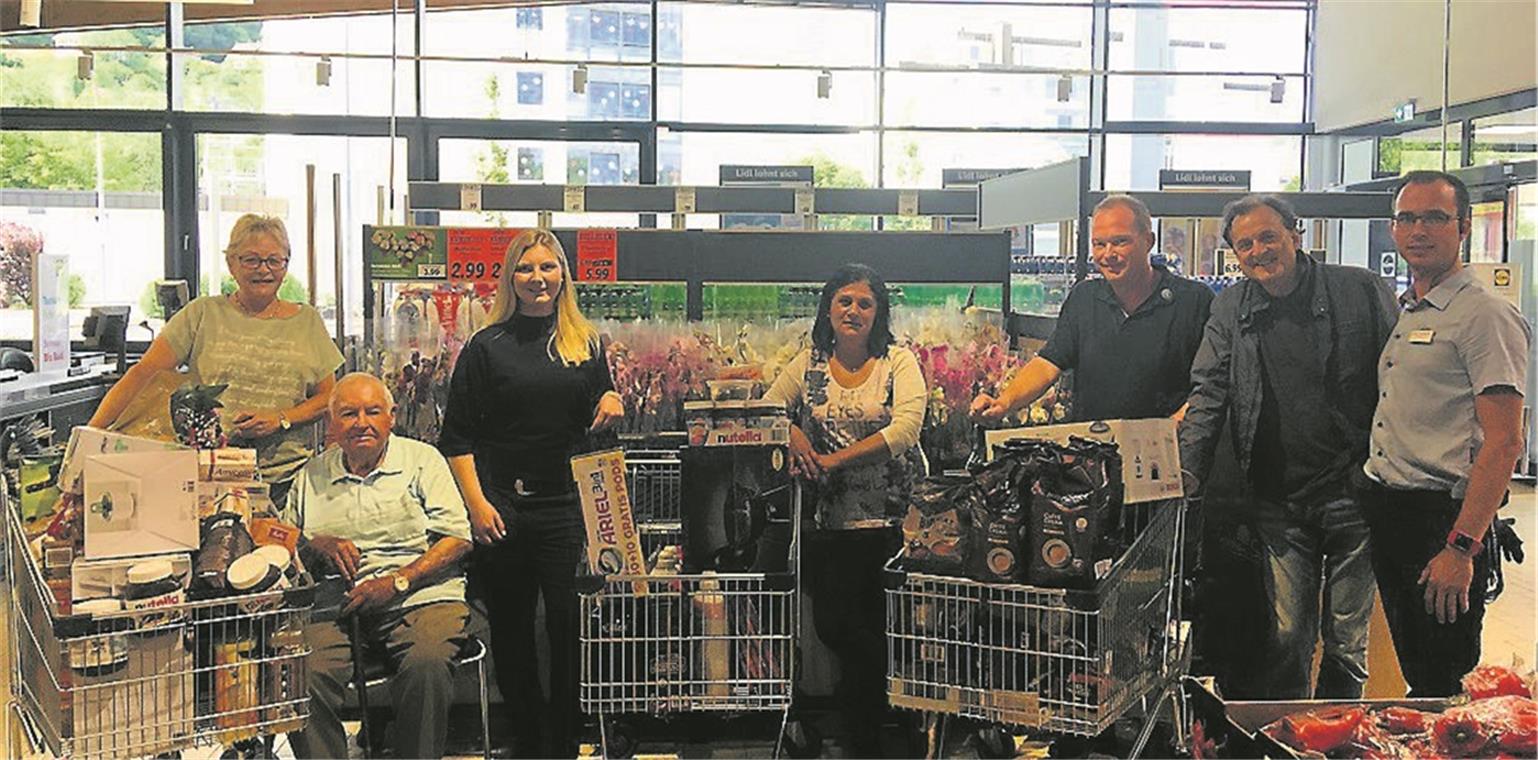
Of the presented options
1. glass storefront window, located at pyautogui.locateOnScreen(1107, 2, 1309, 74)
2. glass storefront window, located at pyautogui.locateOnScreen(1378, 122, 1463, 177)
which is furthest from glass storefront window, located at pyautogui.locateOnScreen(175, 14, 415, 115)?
glass storefront window, located at pyautogui.locateOnScreen(1378, 122, 1463, 177)

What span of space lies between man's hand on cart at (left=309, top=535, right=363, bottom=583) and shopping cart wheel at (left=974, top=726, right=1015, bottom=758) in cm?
203

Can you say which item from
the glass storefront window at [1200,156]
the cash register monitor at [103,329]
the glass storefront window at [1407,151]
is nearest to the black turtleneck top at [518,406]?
the cash register monitor at [103,329]

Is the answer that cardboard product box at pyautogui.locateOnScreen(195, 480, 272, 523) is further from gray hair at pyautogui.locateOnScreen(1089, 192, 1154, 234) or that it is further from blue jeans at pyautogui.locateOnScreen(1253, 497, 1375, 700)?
blue jeans at pyautogui.locateOnScreen(1253, 497, 1375, 700)

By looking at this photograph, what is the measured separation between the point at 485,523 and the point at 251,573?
90 cm

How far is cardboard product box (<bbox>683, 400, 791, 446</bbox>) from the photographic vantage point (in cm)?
378

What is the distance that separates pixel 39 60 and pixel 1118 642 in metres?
9.56

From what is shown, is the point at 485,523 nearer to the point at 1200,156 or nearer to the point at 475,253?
the point at 475,253

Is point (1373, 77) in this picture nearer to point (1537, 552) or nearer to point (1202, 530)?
point (1537, 552)

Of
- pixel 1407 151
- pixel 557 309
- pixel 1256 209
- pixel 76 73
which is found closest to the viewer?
pixel 557 309

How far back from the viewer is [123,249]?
34.0 ft

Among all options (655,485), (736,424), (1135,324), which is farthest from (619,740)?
(1135,324)

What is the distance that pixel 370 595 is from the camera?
12.5 feet

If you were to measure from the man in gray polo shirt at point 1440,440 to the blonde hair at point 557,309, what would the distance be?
238 cm

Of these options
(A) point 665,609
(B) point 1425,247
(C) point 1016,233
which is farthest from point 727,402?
(C) point 1016,233
